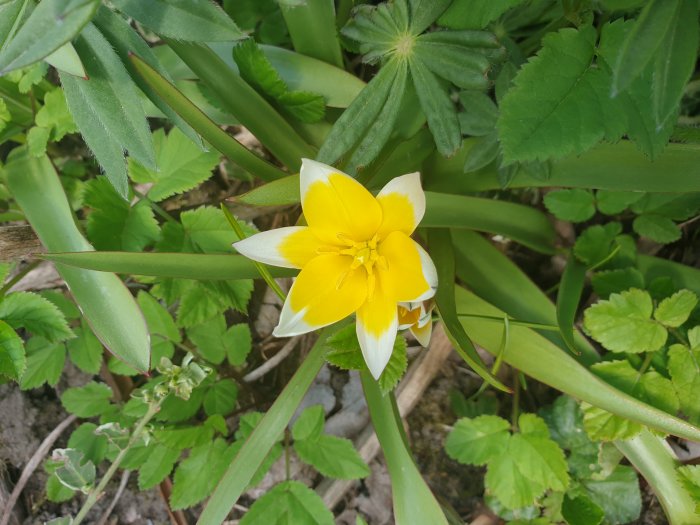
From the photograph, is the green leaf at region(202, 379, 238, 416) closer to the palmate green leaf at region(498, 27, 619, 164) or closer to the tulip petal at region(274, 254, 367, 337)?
the tulip petal at region(274, 254, 367, 337)

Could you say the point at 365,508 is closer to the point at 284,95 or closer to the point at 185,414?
the point at 185,414

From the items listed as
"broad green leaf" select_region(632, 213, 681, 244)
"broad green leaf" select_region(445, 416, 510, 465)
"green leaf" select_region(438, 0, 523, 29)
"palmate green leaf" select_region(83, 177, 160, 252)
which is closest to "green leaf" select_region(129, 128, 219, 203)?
"palmate green leaf" select_region(83, 177, 160, 252)

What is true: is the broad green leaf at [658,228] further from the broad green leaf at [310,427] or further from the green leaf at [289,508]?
the green leaf at [289,508]

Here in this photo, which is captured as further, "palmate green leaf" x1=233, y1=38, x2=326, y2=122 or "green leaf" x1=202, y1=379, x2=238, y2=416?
"green leaf" x1=202, y1=379, x2=238, y2=416

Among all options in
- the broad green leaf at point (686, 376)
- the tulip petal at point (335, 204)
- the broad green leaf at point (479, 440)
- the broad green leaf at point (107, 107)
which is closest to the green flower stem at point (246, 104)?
the broad green leaf at point (107, 107)

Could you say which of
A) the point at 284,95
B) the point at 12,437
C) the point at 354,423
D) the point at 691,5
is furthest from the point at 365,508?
the point at 691,5

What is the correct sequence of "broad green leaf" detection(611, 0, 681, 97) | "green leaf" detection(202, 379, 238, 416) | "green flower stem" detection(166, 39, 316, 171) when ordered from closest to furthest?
"broad green leaf" detection(611, 0, 681, 97) → "green flower stem" detection(166, 39, 316, 171) → "green leaf" detection(202, 379, 238, 416)
